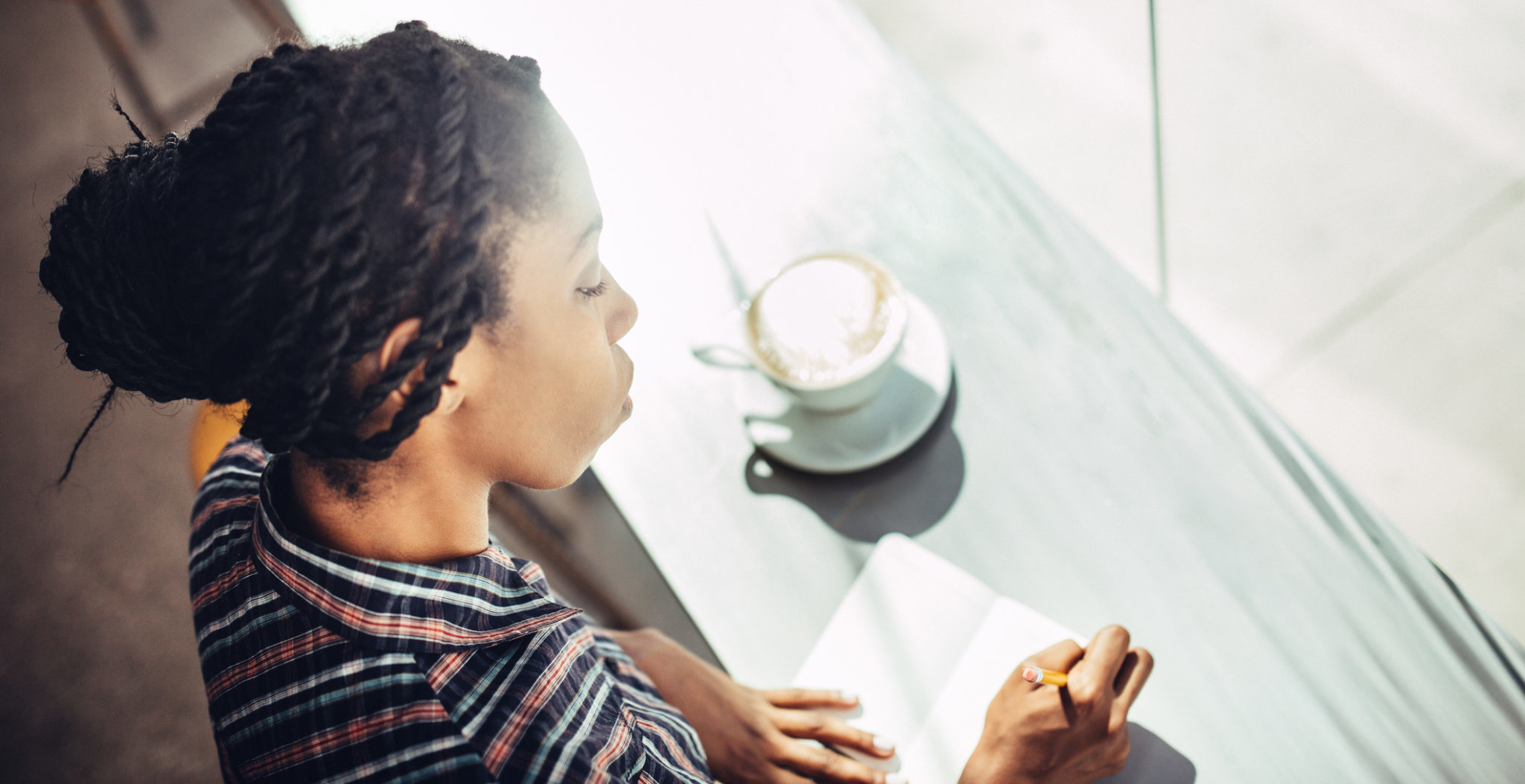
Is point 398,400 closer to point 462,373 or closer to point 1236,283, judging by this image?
point 462,373

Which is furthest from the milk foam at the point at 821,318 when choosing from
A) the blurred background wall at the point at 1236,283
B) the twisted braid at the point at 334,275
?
the blurred background wall at the point at 1236,283

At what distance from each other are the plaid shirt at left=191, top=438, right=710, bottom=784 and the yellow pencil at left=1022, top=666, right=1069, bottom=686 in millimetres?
270

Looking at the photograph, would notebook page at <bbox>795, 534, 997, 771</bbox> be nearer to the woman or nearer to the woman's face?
the woman

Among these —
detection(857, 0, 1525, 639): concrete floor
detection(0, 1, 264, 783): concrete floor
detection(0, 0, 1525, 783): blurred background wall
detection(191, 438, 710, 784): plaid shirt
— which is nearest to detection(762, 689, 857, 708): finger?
detection(191, 438, 710, 784): plaid shirt

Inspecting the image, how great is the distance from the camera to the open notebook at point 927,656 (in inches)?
27.9

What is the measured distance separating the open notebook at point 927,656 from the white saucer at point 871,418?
0.08 m

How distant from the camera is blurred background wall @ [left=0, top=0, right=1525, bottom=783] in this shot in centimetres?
128

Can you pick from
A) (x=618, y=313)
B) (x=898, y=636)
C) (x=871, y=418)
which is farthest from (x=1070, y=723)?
(x=618, y=313)

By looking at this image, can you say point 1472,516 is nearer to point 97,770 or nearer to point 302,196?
point 302,196

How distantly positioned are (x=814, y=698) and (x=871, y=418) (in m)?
0.25

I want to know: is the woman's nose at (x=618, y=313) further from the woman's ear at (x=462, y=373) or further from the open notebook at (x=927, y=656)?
the open notebook at (x=927, y=656)

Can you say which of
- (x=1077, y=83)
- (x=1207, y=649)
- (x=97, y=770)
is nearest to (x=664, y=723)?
(x=1207, y=649)

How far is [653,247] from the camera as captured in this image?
100cm

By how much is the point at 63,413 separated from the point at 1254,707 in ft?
8.14
